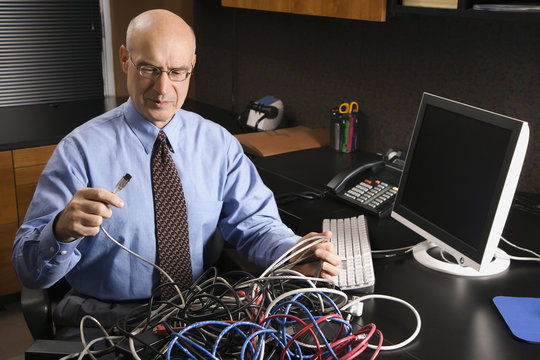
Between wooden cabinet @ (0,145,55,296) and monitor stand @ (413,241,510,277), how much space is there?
1703 mm

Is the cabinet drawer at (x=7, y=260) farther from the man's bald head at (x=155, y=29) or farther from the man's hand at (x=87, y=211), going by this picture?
the man's hand at (x=87, y=211)

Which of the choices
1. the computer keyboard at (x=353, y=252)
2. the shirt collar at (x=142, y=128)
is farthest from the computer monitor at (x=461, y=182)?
the shirt collar at (x=142, y=128)

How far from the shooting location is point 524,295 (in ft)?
4.22

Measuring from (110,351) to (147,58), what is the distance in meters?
0.74

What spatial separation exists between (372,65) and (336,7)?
41 centimetres

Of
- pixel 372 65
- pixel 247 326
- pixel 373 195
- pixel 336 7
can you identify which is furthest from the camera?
pixel 372 65

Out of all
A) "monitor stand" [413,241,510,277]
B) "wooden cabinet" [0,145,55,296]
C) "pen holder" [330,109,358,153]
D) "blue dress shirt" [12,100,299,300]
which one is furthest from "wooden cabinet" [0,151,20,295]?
"monitor stand" [413,241,510,277]

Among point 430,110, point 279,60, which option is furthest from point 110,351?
point 279,60

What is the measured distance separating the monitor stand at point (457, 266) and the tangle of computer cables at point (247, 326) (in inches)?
12.8

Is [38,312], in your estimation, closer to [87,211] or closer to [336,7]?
[87,211]

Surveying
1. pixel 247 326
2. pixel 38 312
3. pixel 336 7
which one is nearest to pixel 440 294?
pixel 247 326

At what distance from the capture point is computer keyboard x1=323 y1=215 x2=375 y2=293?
130 centimetres

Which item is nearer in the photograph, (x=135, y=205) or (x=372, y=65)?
(x=135, y=205)

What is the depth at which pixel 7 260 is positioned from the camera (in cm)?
258
